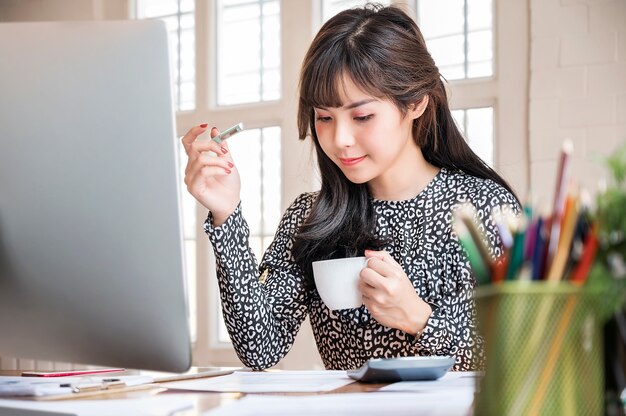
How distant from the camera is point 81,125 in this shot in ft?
2.49

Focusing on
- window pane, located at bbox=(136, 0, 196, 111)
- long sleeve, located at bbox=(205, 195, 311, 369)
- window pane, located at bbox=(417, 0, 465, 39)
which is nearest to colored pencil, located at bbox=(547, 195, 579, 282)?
long sleeve, located at bbox=(205, 195, 311, 369)

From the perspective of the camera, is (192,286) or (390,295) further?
(192,286)

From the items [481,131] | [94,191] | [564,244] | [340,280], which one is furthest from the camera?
[481,131]

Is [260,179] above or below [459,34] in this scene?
below

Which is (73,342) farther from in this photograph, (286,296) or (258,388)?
(286,296)

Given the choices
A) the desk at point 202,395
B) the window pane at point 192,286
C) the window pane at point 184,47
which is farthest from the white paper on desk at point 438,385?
the window pane at point 184,47

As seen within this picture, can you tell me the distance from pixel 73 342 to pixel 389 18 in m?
1.01

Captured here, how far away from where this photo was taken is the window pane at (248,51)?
3.62 m

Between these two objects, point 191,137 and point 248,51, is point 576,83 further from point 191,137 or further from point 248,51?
point 191,137

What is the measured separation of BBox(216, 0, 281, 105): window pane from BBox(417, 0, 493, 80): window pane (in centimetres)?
75

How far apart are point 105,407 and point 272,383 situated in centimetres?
25

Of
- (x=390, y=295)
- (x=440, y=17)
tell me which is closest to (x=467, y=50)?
(x=440, y=17)

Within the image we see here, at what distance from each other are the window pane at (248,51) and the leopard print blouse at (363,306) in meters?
2.06

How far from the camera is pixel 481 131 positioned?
2996 millimetres
